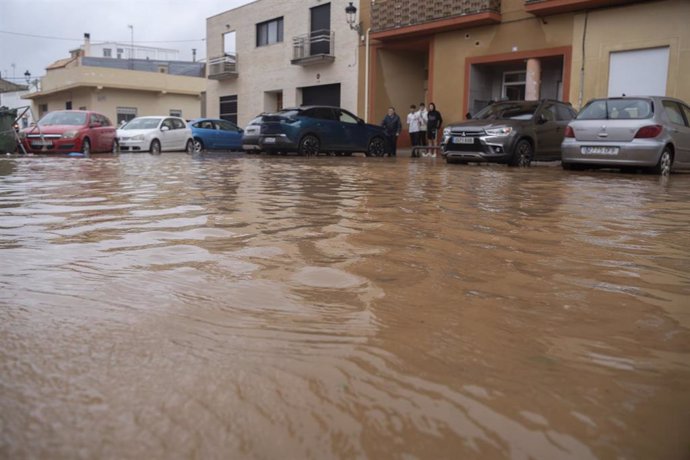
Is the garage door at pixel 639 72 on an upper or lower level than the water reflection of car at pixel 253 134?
upper

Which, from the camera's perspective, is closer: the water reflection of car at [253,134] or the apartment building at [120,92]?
the water reflection of car at [253,134]

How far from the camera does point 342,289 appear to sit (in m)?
2.75

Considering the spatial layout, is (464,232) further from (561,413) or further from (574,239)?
(561,413)

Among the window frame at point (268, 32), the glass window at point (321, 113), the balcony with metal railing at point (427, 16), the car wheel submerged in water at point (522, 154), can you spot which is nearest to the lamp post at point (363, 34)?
the balcony with metal railing at point (427, 16)

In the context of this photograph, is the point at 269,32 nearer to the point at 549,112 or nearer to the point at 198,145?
the point at 198,145

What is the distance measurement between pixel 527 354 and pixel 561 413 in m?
0.40

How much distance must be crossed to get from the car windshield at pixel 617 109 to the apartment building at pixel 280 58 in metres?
14.1

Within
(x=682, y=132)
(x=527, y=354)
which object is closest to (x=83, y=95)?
(x=682, y=132)

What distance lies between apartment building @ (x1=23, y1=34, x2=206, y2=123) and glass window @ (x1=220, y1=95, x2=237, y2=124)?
8070 mm

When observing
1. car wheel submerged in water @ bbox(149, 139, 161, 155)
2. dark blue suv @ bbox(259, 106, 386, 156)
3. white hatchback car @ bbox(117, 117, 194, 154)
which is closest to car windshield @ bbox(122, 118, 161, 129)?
white hatchback car @ bbox(117, 117, 194, 154)

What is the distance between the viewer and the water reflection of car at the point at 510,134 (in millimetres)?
12000

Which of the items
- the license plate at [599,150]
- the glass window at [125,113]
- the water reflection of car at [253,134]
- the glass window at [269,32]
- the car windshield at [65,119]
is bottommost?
the license plate at [599,150]

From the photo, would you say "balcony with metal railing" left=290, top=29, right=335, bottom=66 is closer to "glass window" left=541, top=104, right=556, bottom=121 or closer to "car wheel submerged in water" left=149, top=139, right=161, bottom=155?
"car wheel submerged in water" left=149, top=139, right=161, bottom=155

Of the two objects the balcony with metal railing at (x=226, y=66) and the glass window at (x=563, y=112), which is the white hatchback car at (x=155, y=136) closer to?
the balcony with metal railing at (x=226, y=66)
